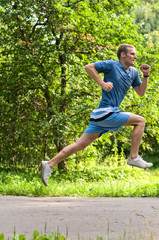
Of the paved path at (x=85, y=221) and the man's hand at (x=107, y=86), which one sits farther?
the man's hand at (x=107, y=86)

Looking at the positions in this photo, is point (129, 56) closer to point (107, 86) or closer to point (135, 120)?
point (107, 86)

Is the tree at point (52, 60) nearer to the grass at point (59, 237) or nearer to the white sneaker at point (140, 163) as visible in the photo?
the white sneaker at point (140, 163)

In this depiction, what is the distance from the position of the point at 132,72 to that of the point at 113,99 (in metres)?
0.46

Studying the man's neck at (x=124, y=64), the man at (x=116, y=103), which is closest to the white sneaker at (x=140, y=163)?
the man at (x=116, y=103)

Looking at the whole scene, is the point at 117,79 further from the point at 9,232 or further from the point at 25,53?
the point at 25,53

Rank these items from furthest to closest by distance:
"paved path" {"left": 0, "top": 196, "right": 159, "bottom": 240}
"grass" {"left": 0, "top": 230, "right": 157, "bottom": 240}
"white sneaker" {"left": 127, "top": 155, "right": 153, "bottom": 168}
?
"white sneaker" {"left": 127, "top": 155, "right": 153, "bottom": 168} → "paved path" {"left": 0, "top": 196, "right": 159, "bottom": 240} → "grass" {"left": 0, "top": 230, "right": 157, "bottom": 240}

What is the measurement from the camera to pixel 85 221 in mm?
3828

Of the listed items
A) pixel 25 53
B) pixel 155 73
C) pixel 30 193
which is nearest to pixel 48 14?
pixel 25 53

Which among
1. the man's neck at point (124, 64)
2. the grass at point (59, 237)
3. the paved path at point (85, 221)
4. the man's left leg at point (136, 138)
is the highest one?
the man's neck at point (124, 64)

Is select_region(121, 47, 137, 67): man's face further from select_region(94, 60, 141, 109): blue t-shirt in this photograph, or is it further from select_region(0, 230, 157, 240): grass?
select_region(0, 230, 157, 240): grass

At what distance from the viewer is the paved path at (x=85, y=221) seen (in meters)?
3.30

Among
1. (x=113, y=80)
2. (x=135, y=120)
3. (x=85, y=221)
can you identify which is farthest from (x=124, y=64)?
(x=85, y=221)

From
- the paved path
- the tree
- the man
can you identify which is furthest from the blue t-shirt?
the tree

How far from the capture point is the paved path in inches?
130
